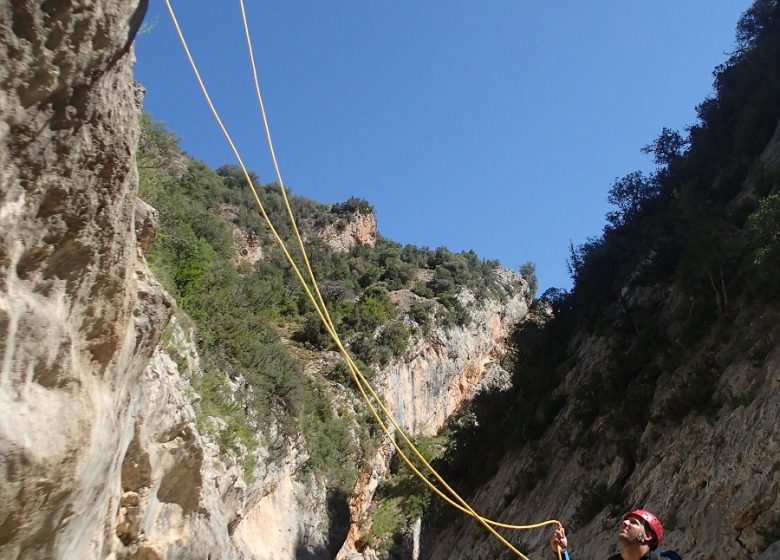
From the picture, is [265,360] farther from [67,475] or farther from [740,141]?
[740,141]

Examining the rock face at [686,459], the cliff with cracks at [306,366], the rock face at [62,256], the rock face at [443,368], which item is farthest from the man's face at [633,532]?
the rock face at [443,368]

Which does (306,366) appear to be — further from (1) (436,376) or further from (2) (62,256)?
(2) (62,256)

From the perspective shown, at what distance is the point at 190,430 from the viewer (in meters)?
9.04

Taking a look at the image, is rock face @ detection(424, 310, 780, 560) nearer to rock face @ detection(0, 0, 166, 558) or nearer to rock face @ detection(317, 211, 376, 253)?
rock face @ detection(0, 0, 166, 558)

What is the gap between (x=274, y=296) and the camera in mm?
32281

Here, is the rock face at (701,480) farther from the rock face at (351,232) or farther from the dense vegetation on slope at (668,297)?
the rock face at (351,232)

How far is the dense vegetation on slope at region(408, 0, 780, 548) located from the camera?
11.3 metres

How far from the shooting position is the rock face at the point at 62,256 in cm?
357

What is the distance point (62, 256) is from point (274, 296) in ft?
92.9

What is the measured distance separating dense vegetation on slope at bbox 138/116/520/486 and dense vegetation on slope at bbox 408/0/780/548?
25.2ft

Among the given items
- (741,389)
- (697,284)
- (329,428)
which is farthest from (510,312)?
(741,389)

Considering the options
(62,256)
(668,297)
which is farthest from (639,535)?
(668,297)

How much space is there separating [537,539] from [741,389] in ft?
22.3

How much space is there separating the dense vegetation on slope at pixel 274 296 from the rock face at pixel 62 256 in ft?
20.7
